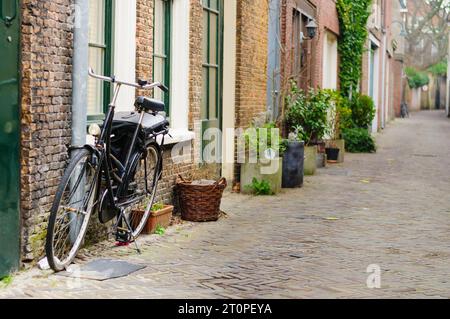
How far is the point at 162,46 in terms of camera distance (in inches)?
356

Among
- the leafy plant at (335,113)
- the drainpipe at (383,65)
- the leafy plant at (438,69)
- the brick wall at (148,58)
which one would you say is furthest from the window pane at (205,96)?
the leafy plant at (438,69)

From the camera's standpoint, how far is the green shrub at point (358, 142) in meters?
20.0

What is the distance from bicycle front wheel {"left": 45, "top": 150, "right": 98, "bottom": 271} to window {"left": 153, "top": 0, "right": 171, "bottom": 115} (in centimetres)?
269

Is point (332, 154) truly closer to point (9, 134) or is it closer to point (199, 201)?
point (199, 201)

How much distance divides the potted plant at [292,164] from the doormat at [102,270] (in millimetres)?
6129

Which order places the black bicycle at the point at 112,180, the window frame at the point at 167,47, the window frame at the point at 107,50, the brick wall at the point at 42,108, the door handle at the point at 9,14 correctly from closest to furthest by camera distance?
the door handle at the point at 9,14, the brick wall at the point at 42,108, the black bicycle at the point at 112,180, the window frame at the point at 107,50, the window frame at the point at 167,47

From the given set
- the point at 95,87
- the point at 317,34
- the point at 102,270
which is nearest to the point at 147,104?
the point at 95,87

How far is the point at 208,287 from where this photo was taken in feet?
18.5

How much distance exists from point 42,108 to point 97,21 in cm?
158

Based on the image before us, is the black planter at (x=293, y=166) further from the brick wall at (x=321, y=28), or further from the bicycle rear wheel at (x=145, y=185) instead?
the brick wall at (x=321, y=28)

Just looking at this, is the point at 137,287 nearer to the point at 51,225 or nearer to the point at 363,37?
the point at 51,225

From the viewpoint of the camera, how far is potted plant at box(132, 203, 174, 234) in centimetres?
780

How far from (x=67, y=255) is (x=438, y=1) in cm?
5008
